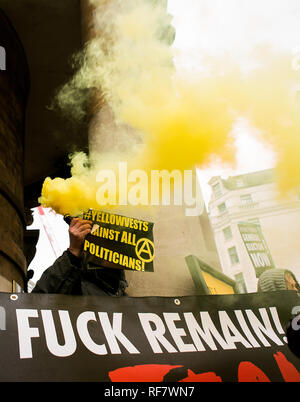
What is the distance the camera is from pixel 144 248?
9.39 feet

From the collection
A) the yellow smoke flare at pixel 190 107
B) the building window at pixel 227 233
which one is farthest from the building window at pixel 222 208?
the yellow smoke flare at pixel 190 107

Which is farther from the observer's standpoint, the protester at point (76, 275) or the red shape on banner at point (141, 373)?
the protester at point (76, 275)

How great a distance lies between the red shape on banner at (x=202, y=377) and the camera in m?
1.99

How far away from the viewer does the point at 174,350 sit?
6.95ft

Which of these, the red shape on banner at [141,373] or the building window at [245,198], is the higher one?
the building window at [245,198]

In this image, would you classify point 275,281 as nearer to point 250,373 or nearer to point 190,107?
point 250,373

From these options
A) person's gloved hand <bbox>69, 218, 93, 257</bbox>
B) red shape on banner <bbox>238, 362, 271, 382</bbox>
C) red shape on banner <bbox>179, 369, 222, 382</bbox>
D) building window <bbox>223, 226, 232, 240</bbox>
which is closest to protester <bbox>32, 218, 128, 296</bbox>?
person's gloved hand <bbox>69, 218, 93, 257</bbox>

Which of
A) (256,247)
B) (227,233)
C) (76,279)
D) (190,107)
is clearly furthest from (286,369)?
(227,233)

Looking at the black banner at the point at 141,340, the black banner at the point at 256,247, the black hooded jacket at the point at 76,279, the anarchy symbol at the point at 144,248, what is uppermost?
the black banner at the point at 256,247

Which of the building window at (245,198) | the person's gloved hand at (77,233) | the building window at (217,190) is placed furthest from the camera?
the building window at (217,190)

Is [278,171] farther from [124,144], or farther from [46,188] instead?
[46,188]

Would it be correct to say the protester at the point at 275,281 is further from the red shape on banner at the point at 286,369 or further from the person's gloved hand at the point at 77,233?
the person's gloved hand at the point at 77,233

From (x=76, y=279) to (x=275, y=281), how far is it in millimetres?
1955

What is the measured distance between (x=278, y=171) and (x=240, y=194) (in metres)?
32.5
